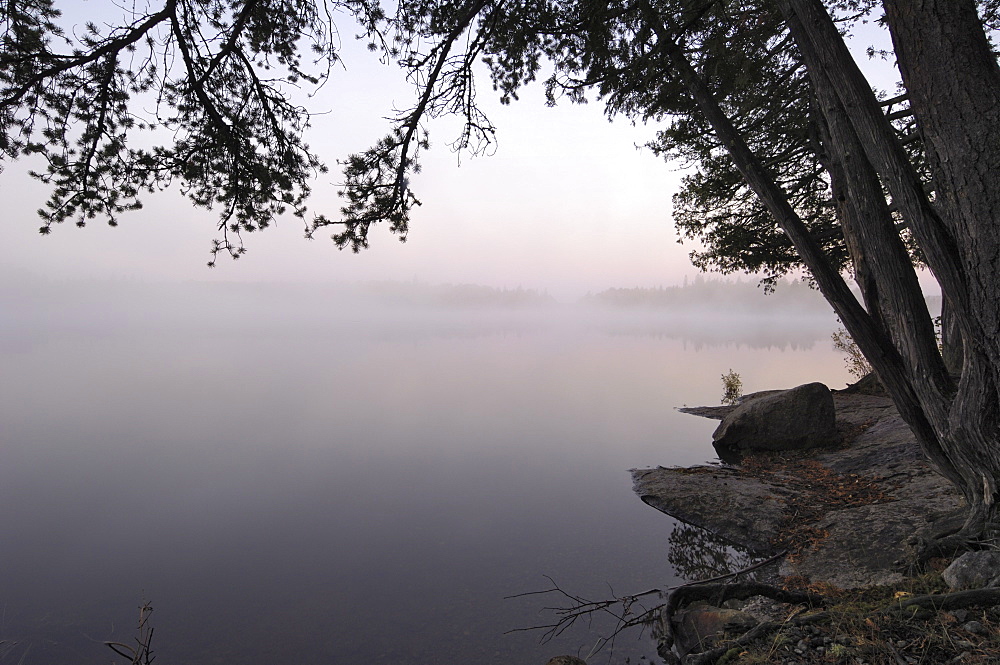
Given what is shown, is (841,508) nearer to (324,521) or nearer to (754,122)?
(754,122)

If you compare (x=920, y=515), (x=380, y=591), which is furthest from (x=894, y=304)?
(x=380, y=591)

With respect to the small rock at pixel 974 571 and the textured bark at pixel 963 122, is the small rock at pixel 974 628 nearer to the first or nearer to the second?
the small rock at pixel 974 571

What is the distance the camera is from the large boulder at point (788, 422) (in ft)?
34.4

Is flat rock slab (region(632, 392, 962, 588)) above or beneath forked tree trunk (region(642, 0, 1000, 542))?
beneath

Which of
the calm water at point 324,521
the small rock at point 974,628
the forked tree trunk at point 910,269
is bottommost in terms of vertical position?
the calm water at point 324,521

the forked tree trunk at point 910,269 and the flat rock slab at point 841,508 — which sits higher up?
the forked tree trunk at point 910,269

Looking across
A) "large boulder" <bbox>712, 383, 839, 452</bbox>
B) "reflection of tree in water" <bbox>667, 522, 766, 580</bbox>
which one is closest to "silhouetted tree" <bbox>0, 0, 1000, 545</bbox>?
"reflection of tree in water" <bbox>667, 522, 766, 580</bbox>

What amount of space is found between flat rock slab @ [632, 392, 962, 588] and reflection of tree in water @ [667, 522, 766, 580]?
170 millimetres

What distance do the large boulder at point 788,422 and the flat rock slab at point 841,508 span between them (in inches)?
16.0

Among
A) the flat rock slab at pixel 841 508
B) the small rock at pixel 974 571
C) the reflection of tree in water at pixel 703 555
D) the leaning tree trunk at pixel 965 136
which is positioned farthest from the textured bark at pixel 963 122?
the reflection of tree in water at pixel 703 555

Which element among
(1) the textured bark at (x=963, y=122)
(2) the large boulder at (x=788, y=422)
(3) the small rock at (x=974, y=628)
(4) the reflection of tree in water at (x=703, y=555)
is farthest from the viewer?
(2) the large boulder at (x=788, y=422)

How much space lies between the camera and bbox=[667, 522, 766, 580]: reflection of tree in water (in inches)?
241

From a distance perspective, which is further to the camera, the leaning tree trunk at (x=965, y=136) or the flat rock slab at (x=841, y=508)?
the flat rock slab at (x=841, y=508)

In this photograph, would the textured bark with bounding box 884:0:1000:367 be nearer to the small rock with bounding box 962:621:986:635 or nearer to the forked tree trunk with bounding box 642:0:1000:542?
the forked tree trunk with bounding box 642:0:1000:542
